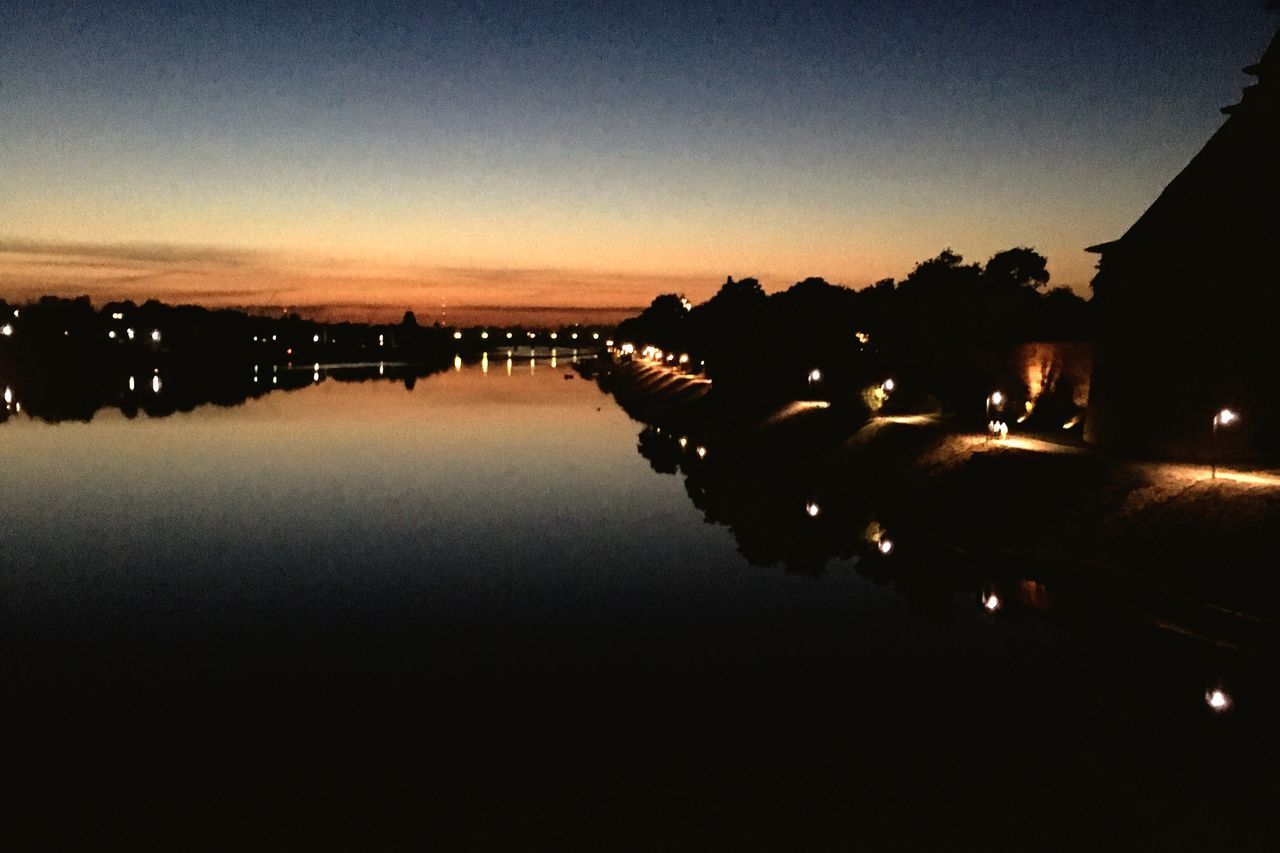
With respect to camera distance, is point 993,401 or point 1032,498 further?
point 993,401

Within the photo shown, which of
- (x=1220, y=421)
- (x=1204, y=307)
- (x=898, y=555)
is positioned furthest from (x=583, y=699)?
(x=1204, y=307)

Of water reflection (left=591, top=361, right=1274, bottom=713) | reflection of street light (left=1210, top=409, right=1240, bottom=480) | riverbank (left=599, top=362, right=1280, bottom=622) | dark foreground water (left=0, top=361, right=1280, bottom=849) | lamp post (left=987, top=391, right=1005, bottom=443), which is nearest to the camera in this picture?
dark foreground water (left=0, top=361, right=1280, bottom=849)

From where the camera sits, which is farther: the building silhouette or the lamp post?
the lamp post

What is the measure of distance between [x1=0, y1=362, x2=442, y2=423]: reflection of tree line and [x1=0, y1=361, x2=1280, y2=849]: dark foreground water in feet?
175

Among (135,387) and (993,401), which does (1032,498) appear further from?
(135,387)

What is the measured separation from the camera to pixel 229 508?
3838cm

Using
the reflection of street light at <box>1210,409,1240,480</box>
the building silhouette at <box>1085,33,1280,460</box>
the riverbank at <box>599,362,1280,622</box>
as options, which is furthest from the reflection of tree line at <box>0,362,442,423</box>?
the reflection of street light at <box>1210,409,1240,480</box>

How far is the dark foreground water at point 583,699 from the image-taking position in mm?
13117

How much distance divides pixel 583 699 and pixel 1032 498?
18757 mm

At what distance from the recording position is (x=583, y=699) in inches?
692

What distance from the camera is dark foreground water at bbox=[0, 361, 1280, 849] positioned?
1312cm

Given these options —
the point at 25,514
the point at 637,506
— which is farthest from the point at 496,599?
the point at 25,514

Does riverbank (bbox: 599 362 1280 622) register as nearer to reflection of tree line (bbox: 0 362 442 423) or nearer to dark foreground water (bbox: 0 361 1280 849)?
dark foreground water (bbox: 0 361 1280 849)

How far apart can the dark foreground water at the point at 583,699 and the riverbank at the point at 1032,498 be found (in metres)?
1.72
